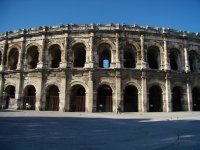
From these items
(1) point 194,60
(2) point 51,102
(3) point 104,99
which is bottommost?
(2) point 51,102

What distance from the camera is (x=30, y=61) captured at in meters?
20.0

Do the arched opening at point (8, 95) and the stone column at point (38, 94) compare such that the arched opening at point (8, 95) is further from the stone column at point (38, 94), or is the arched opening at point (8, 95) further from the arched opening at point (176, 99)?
the arched opening at point (176, 99)

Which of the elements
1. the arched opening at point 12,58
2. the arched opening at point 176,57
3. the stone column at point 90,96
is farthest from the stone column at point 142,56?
the arched opening at point 12,58

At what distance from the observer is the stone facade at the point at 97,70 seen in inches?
691

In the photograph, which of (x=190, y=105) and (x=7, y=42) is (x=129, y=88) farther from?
(x=7, y=42)

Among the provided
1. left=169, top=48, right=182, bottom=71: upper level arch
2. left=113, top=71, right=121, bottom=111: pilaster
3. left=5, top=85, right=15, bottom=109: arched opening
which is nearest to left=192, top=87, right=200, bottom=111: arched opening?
left=169, top=48, right=182, bottom=71: upper level arch

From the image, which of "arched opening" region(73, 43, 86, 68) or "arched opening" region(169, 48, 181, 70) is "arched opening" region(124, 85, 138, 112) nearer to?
"arched opening" region(169, 48, 181, 70)

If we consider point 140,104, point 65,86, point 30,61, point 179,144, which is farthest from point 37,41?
point 179,144

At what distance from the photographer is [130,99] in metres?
19.4

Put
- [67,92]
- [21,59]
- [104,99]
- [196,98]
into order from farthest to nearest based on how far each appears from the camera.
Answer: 1. [196,98]
2. [21,59]
3. [104,99]
4. [67,92]

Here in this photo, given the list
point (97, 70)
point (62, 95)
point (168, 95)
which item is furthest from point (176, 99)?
point (62, 95)

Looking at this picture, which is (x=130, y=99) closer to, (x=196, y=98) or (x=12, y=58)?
(x=196, y=98)

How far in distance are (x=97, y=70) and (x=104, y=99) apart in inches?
120

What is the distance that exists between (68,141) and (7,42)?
718 inches
